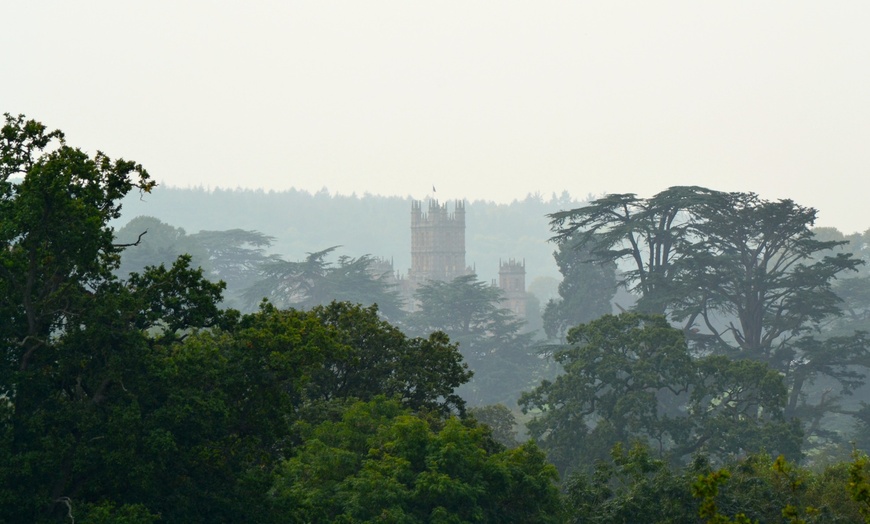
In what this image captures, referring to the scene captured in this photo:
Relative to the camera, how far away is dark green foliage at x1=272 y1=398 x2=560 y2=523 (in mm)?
24203

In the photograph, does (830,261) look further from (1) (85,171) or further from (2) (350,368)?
(1) (85,171)

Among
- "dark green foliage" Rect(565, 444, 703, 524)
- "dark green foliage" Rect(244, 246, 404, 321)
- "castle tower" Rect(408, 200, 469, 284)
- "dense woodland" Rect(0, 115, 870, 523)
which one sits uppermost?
"castle tower" Rect(408, 200, 469, 284)

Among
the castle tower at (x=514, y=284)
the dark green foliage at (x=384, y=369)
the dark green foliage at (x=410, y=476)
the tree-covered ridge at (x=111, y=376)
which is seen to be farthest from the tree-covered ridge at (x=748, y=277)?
the castle tower at (x=514, y=284)

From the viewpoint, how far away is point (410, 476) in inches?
982

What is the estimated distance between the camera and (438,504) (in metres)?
24.8

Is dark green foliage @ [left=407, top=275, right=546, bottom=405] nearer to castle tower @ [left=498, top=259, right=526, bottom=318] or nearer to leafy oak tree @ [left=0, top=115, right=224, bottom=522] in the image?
castle tower @ [left=498, top=259, right=526, bottom=318]

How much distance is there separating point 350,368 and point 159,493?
37.1ft

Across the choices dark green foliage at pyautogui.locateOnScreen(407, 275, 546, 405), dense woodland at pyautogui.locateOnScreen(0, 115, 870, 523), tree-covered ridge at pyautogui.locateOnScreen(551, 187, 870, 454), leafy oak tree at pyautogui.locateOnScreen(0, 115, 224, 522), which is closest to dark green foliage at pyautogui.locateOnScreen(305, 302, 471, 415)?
dense woodland at pyautogui.locateOnScreen(0, 115, 870, 523)

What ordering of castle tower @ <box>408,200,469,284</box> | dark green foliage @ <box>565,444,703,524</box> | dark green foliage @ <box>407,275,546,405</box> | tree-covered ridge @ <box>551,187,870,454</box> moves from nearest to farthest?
1. dark green foliage @ <box>565,444,703,524</box>
2. tree-covered ridge @ <box>551,187,870,454</box>
3. dark green foliage @ <box>407,275,546,405</box>
4. castle tower @ <box>408,200,469,284</box>

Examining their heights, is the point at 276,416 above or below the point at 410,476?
above

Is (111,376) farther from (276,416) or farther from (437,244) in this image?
(437,244)

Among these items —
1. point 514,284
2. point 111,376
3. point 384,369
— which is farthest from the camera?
point 514,284

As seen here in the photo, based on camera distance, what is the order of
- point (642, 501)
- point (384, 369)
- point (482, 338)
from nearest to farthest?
1. point (642, 501)
2. point (384, 369)
3. point (482, 338)

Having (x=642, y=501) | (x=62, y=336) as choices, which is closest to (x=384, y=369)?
(x=642, y=501)
